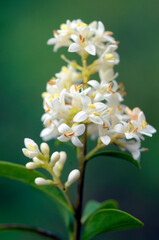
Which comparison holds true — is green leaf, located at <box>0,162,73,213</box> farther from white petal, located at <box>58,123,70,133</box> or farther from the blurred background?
the blurred background

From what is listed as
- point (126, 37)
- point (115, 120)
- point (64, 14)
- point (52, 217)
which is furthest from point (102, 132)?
point (64, 14)

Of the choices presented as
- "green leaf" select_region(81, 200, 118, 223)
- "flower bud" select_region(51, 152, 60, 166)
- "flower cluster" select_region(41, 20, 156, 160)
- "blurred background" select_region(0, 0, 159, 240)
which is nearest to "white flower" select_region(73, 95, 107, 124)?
"flower cluster" select_region(41, 20, 156, 160)

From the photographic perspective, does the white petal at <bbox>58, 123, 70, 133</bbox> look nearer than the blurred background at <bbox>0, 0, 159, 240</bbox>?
Yes

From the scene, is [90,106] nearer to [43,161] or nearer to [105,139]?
[105,139]

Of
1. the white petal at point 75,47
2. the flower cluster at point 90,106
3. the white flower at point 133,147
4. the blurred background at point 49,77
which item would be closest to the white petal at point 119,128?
the flower cluster at point 90,106

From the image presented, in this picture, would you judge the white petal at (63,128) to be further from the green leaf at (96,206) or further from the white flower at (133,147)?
the green leaf at (96,206)
